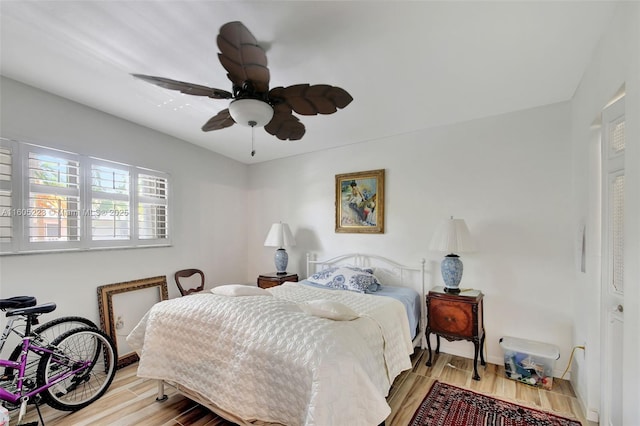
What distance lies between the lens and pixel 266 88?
5.49ft

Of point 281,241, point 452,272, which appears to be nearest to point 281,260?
point 281,241

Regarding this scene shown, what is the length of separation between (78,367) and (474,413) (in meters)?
3.22

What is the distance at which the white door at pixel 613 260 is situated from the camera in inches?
62.3

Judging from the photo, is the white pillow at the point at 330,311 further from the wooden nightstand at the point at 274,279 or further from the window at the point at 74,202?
the window at the point at 74,202

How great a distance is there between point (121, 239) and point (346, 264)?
2.70m

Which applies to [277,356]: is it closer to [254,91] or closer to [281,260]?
[254,91]

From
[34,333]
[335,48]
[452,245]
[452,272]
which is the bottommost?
[34,333]

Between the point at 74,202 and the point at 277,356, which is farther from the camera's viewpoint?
the point at 74,202

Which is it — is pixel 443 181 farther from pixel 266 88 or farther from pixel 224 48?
pixel 224 48

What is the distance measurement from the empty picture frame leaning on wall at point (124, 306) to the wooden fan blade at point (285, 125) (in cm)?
243

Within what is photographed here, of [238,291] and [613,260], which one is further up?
[613,260]

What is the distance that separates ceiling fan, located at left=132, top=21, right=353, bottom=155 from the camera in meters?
1.39

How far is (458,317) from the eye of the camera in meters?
2.69

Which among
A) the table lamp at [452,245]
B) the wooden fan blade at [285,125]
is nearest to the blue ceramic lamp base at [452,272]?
the table lamp at [452,245]
